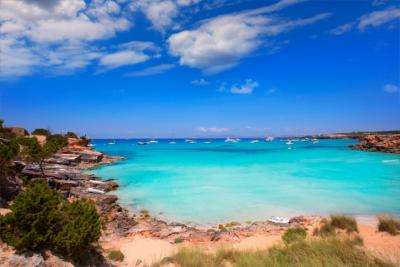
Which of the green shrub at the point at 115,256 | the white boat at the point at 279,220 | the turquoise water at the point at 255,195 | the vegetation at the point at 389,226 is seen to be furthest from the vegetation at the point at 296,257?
the turquoise water at the point at 255,195

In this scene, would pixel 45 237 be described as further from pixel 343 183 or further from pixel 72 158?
pixel 72 158

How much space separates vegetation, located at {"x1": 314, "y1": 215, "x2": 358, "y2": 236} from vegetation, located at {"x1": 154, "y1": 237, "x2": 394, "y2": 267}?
402 centimetres

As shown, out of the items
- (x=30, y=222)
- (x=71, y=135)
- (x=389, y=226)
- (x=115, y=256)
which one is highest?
(x=71, y=135)

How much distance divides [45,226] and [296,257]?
6202 millimetres

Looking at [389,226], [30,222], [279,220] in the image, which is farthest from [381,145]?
[30,222]

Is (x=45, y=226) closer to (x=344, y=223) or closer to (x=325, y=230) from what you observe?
(x=325, y=230)

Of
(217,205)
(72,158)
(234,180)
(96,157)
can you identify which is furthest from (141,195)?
(96,157)

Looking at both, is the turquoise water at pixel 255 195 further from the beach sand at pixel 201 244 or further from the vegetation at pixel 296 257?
the vegetation at pixel 296 257

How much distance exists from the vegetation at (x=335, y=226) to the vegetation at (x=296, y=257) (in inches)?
158

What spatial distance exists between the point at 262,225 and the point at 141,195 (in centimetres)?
1112

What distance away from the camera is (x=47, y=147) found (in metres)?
20.4

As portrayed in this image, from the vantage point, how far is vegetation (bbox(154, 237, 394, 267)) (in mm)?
6504

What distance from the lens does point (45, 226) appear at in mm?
7219

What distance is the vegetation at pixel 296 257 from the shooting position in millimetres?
6504
